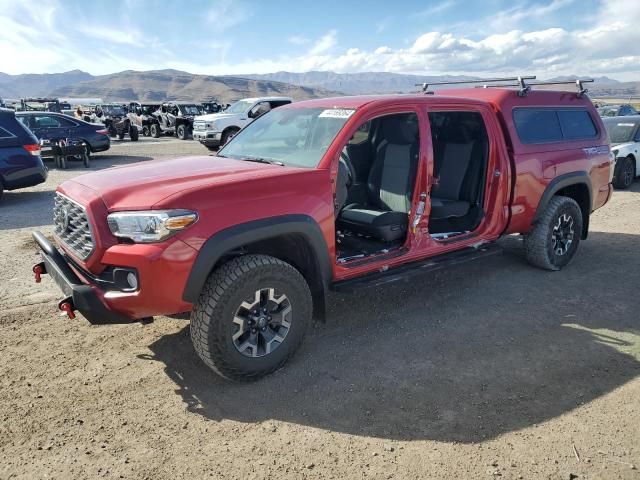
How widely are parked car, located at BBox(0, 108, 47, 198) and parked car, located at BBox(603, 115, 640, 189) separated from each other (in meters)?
11.8

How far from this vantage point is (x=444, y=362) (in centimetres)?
361

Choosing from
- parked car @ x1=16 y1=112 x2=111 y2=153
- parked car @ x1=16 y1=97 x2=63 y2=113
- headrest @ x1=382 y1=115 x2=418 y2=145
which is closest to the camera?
headrest @ x1=382 y1=115 x2=418 y2=145

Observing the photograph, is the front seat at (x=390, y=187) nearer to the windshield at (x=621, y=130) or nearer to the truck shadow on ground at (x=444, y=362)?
the truck shadow on ground at (x=444, y=362)

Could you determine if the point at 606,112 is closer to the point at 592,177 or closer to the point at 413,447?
the point at 592,177

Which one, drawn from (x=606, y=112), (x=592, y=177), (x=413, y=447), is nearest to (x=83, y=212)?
(x=413, y=447)

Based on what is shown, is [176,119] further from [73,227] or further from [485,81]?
[73,227]

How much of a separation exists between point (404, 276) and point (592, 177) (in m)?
3.14

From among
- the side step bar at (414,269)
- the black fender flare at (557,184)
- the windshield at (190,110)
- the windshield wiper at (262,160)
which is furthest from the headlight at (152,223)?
the windshield at (190,110)

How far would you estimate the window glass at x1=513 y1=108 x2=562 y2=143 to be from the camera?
505 centimetres

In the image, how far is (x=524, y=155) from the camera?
16.3 ft

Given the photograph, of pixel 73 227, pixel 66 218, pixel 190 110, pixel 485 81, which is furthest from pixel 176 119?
pixel 73 227

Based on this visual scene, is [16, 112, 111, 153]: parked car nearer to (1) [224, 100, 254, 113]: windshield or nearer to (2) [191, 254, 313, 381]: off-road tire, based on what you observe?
(1) [224, 100, 254, 113]: windshield

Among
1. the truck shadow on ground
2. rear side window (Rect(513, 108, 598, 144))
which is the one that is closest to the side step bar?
the truck shadow on ground

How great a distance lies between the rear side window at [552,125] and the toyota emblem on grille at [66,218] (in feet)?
13.8
